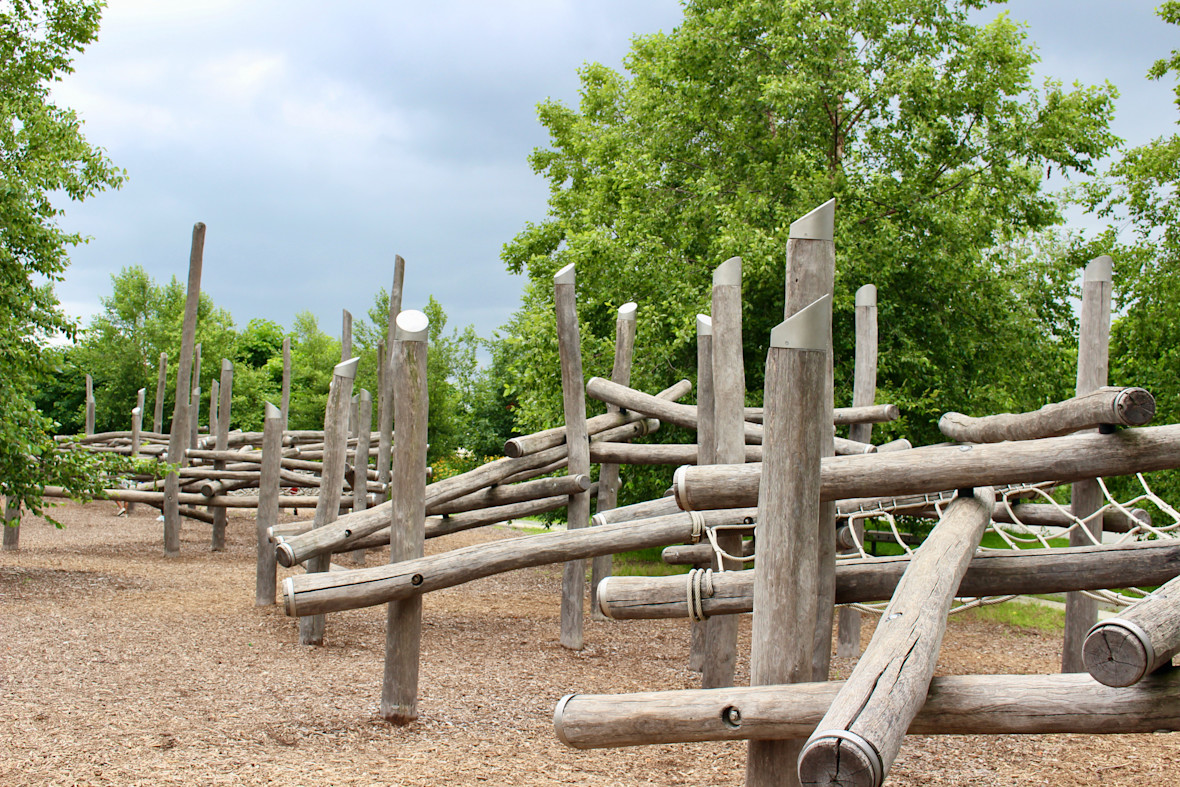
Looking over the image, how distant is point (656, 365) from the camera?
11719 mm

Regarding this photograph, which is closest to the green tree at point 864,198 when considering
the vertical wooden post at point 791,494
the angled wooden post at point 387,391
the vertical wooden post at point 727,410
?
the angled wooden post at point 387,391

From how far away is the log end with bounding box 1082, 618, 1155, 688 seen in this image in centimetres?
250

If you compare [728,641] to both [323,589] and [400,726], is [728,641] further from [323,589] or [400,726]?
[323,589]

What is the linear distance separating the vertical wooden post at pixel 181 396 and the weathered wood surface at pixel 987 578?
9500 mm

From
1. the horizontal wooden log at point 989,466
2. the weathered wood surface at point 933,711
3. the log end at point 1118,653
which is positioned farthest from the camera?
the horizontal wooden log at point 989,466

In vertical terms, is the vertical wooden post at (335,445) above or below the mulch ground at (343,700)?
above

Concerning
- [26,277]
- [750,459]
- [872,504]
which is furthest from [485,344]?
[872,504]

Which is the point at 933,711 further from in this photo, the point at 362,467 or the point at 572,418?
the point at 362,467

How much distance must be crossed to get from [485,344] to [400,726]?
26.5 m

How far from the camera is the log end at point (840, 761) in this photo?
2.24 meters

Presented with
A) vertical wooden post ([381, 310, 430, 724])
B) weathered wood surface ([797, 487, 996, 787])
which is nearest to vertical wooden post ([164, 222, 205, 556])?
vertical wooden post ([381, 310, 430, 724])

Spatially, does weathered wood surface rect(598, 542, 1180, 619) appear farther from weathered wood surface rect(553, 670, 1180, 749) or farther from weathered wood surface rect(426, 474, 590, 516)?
weathered wood surface rect(426, 474, 590, 516)

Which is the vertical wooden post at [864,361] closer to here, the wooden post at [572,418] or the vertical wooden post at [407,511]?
the wooden post at [572,418]

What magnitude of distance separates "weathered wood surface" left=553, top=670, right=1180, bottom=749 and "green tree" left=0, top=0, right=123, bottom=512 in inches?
291
